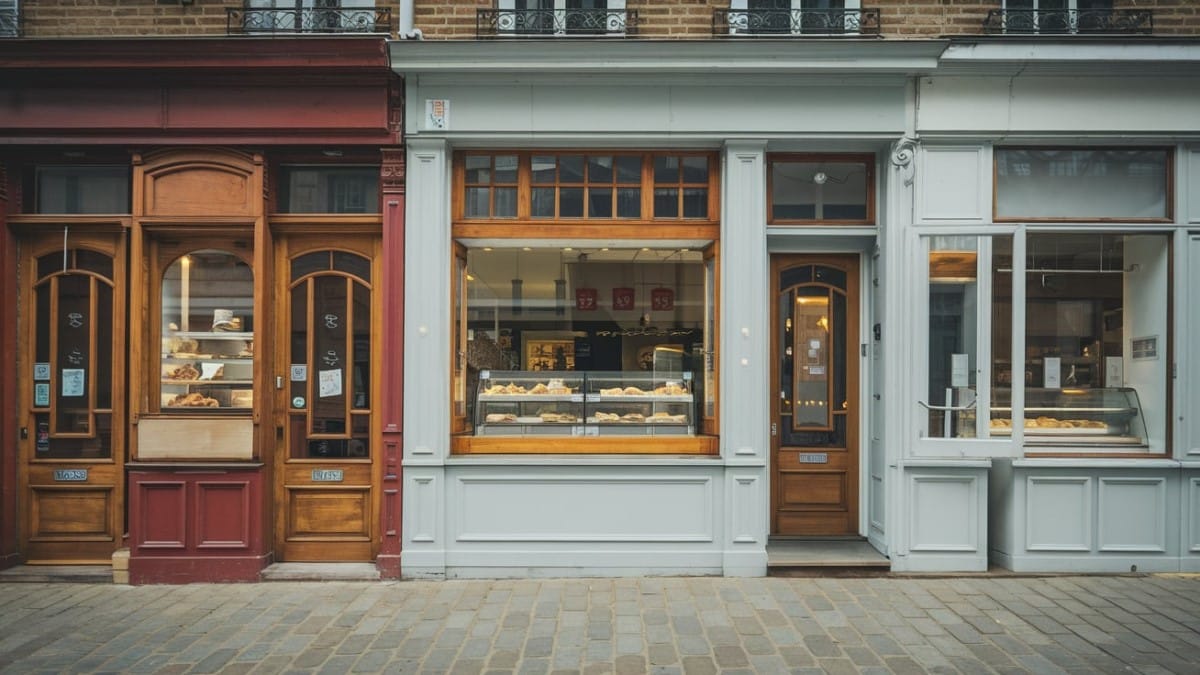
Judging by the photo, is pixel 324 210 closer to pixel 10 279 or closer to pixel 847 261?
pixel 10 279

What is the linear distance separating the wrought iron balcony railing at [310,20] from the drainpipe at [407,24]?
21 cm

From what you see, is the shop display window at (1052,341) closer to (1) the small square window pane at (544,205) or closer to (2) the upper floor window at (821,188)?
(2) the upper floor window at (821,188)

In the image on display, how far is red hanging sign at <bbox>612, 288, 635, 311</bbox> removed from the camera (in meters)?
7.52

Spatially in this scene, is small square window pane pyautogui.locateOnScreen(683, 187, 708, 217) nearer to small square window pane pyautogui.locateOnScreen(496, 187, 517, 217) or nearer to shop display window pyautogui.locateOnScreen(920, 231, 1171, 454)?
small square window pane pyautogui.locateOnScreen(496, 187, 517, 217)

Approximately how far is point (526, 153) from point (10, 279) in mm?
4906

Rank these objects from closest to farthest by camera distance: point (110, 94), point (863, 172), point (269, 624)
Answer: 1. point (269, 624)
2. point (110, 94)
3. point (863, 172)

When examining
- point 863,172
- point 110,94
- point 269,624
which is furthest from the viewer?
point 863,172

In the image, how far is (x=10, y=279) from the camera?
22.6 ft

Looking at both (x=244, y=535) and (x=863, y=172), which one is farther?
(x=863, y=172)

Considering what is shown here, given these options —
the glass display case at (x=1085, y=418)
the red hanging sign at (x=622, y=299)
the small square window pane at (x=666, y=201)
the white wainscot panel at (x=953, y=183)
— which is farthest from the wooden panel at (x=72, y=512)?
the glass display case at (x=1085, y=418)

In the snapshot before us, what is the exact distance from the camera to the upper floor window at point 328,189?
6.99 meters

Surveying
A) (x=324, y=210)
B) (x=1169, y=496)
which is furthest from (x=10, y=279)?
(x=1169, y=496)

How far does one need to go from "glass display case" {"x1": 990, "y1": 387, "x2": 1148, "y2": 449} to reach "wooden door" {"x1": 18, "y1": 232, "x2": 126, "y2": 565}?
827 centimetres

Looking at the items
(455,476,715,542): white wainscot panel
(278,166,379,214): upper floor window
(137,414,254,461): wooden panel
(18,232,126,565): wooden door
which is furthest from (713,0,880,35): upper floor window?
(18,232,126,565): wooden door
